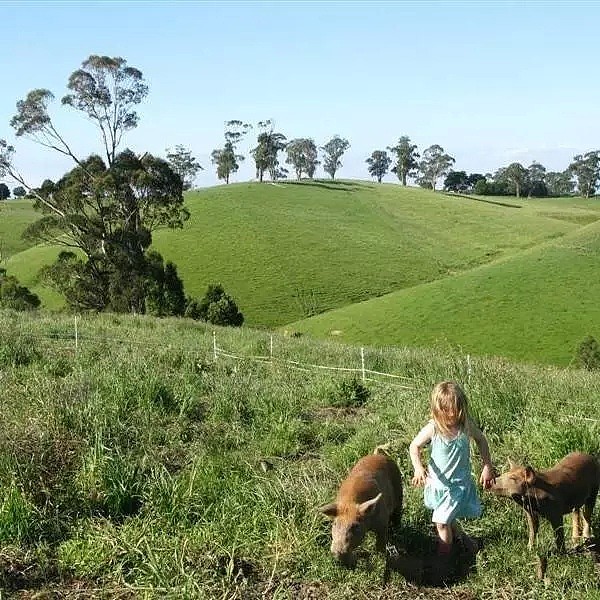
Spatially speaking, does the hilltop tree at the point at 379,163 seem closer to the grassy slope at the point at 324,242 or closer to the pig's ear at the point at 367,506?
the grassy slope at the point at 324,242

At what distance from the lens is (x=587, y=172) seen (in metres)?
134

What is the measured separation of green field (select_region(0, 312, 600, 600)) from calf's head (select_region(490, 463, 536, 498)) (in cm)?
47

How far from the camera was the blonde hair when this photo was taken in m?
5.56

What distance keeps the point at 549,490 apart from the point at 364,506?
4.85 feet

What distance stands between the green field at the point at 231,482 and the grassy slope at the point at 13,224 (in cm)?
7747

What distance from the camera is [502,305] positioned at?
52.1 meters

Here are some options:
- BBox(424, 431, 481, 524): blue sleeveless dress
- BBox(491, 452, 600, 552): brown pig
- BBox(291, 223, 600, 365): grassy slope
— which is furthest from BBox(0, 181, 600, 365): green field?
BBox(424, 431, 481, 524): blue sleeveless dress

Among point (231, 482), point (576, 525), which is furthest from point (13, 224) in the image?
point (576, 525)

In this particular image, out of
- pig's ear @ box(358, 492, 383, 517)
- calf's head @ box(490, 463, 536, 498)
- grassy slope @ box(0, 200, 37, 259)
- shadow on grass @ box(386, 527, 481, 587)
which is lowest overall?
shadow on grass @ box(386, 527, 481, 587)

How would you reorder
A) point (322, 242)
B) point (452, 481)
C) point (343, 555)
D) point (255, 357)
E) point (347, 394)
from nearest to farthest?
point (343, 555)
point (452, 481)
point (347, 394)
point (255, 357)
point (322, 242)

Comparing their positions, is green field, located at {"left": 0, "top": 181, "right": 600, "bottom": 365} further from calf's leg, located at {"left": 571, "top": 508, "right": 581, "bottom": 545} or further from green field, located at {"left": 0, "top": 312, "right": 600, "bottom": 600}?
calf's leg, located at {"left": 571, "top": 508, "right": 581, "bottom": 545}

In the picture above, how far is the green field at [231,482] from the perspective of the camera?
5453 millimetres

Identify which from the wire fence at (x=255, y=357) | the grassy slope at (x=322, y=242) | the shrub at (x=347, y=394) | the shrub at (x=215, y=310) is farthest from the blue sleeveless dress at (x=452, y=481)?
the grassy slope at (x=322, y=242)

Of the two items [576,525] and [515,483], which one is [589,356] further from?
[515,483]
